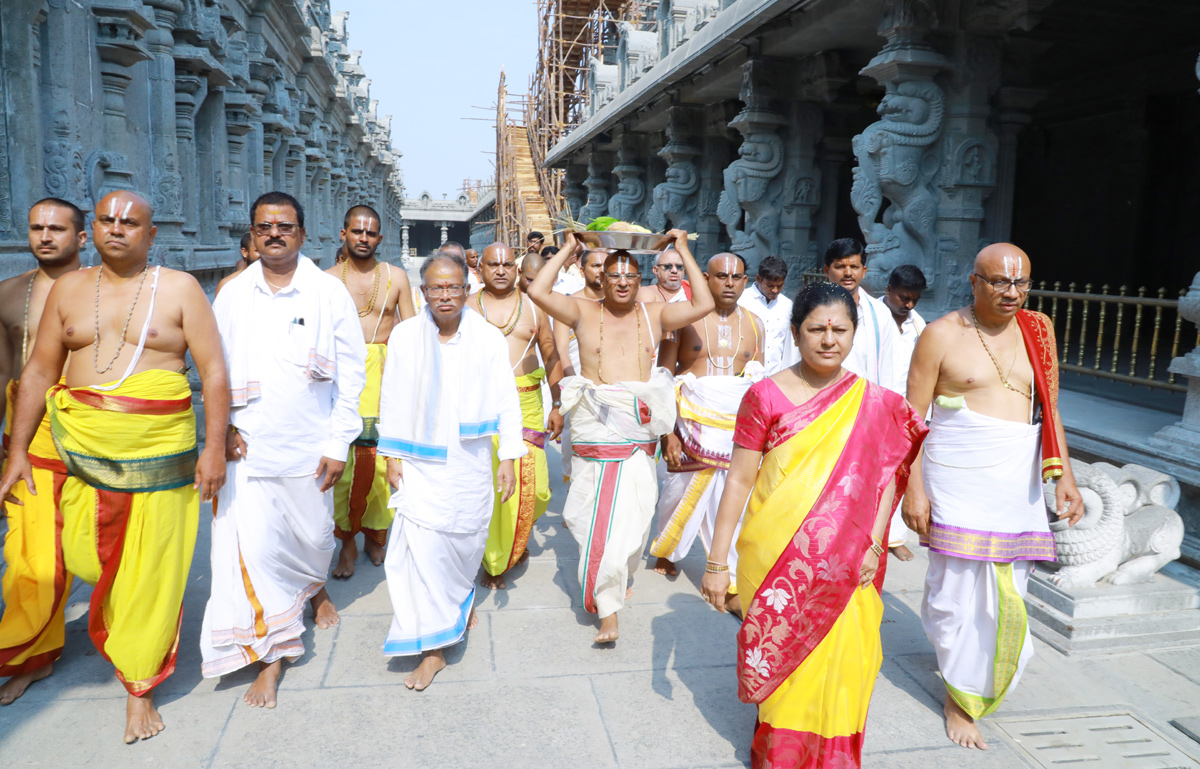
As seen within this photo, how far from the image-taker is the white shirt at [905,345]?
4.92 m

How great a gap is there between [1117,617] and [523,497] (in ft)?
9.18

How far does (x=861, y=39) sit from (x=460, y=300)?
660 cm

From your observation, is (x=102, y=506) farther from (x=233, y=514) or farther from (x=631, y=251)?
(x=631, y=251)

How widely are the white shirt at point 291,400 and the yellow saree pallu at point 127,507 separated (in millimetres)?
274

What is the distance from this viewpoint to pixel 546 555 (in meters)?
4.80

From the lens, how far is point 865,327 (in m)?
4.52

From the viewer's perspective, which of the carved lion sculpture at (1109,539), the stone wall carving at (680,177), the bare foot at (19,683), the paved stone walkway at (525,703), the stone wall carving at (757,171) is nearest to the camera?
the paved stone walkway at (525,703)

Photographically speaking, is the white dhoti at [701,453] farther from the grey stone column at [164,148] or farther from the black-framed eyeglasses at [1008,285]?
the grey stone column at [164,148]

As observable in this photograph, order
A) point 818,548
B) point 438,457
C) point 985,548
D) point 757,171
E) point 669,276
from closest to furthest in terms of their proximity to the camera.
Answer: point 818,548 → point 985,548 → point 438,457 → point 669,276 → point 757,171

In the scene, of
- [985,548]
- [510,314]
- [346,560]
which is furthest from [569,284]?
[985,548]

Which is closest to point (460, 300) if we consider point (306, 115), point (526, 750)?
point (526, 750)

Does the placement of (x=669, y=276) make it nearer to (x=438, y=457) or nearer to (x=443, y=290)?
(x=443, y=290)

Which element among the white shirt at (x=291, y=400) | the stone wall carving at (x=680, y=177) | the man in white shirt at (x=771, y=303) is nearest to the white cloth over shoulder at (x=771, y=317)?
the man in white shirt at (x=771, y=303)

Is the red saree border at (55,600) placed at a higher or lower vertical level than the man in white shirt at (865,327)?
lower
